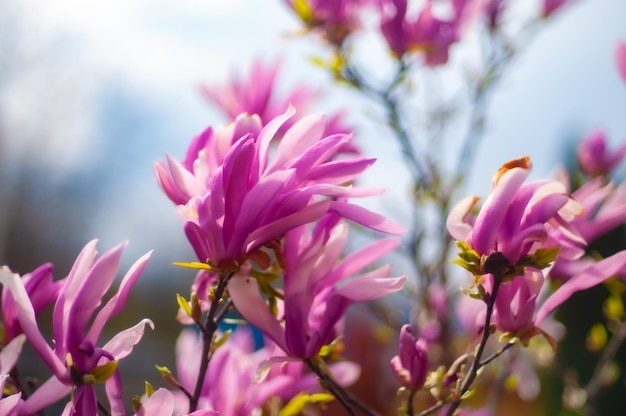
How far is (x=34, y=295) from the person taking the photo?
1.45ft

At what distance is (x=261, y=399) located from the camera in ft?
1.75

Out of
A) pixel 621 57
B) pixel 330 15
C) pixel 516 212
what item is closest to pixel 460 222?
pixel 516 212

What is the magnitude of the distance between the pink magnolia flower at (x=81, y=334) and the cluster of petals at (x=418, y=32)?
511 millimetres

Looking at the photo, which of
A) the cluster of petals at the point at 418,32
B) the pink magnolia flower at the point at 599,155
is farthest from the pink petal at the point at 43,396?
the pink magnolia flower at the point at 599,155

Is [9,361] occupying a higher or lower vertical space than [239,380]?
higher

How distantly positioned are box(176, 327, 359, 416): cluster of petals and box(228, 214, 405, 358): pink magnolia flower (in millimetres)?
48

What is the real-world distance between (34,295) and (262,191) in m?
0.20

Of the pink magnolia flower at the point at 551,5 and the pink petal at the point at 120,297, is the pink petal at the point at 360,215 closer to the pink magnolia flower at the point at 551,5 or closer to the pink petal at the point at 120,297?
the pink petal at the point at 120,297

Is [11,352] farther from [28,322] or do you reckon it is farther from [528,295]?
[528,295]

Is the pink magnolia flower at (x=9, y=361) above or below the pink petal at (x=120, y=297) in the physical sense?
below

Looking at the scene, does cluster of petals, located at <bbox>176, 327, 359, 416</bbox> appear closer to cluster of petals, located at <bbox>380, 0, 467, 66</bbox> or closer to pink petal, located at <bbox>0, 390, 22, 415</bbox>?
pink petal, located at <bbox>0, 390, 22, 415</bbox>

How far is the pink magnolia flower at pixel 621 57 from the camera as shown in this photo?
2.24ft

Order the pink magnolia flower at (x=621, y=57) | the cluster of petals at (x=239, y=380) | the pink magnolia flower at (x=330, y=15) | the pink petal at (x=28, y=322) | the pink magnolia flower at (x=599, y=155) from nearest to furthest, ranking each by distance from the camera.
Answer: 1. the pink petal at (x=28, y=322)
2. the cluster of petals at (x=239, y=380)
3. the pink magnolia flower at (x=621, y=57)
4. the pink magnolia flower at (x=330, y=15)
5. the pink magnolia flower at (x=599, y=155)

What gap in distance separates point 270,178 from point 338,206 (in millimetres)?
46
